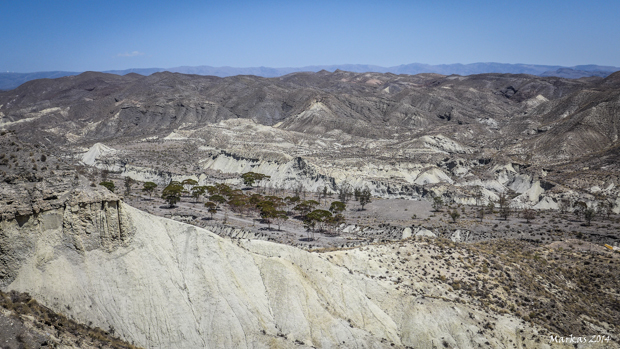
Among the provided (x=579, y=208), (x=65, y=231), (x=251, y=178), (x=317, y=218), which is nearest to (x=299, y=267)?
(x=65, y=231)

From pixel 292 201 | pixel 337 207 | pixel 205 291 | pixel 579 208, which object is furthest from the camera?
pixel 292 201

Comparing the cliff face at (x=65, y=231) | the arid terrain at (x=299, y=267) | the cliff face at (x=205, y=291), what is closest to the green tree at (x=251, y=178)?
the arid terrain at (x=299, y=267)

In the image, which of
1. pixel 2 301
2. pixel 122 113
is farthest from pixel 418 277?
pixel 122 113

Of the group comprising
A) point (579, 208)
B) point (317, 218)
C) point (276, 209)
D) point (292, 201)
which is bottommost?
point (579, 208)

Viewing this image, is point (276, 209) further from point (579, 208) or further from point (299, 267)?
point (579, 208)

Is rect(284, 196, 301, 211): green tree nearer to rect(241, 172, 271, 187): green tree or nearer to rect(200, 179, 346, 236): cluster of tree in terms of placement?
rect(200, 179, 346, 236): cluster of tree

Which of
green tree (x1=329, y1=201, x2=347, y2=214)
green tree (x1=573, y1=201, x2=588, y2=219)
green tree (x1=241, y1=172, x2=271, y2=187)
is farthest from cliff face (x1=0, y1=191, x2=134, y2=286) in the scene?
green tree (x1=573, y1=201, x2=588, y2=219)

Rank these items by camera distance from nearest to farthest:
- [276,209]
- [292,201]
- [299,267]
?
[299,267]
[276,209]
[292,201]

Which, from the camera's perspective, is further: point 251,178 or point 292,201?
point 251,178

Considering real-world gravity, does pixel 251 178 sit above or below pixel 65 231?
below
